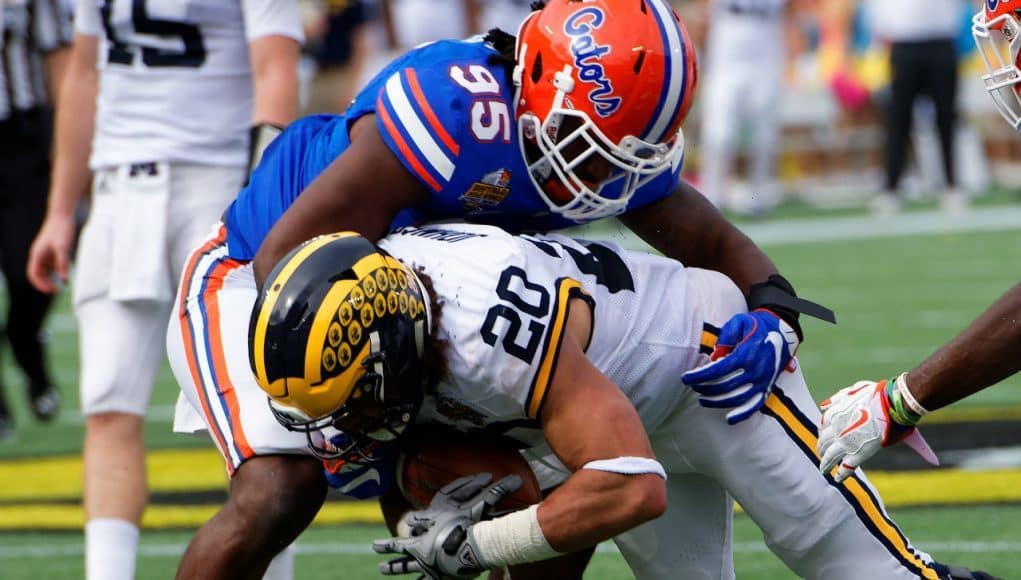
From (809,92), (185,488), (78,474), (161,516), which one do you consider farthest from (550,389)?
(809,92)

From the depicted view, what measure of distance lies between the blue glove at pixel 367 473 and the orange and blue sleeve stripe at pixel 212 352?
16cm

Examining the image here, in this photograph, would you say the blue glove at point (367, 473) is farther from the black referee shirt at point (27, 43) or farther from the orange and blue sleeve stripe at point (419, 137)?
the black referee shirt at point (27, 43)

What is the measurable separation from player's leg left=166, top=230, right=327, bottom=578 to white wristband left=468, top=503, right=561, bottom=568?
0.38m

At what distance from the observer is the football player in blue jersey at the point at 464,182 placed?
305 centimetres

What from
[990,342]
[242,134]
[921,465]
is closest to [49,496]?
[242,134]

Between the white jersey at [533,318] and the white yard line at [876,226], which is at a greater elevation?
the white jersey at [533,318]

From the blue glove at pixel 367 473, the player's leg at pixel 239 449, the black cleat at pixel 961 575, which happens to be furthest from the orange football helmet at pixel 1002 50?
the player's leg at pixel 239 449

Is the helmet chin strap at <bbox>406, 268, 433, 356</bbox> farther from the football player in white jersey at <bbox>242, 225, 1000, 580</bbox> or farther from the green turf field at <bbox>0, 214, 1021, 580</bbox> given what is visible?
the green turf field at <bbox>0, 214, 1021, 580</bbox>

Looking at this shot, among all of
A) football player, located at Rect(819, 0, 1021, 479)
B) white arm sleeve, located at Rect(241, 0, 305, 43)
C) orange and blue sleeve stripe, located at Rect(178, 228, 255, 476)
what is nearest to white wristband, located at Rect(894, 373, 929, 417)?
football player, located at Rect(819, 0, 1021, 479)

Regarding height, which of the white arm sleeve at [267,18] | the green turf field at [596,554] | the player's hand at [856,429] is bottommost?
the green turf field at [596,554]

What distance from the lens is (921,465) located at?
5270 millimetres

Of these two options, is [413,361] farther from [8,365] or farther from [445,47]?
[8,365]

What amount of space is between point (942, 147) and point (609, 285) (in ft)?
29.2

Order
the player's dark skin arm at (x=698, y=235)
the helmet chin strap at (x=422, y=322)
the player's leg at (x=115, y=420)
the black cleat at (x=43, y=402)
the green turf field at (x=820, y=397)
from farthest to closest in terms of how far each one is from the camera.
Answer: the black cleat at (x=43, y=402) < the green turf field at (x=820, y=397) < the player's leg at (x=115, y=420) < the player's dark skin arm at (x=698, y=235) < the helmet chin strap at (x=422, y=322)
